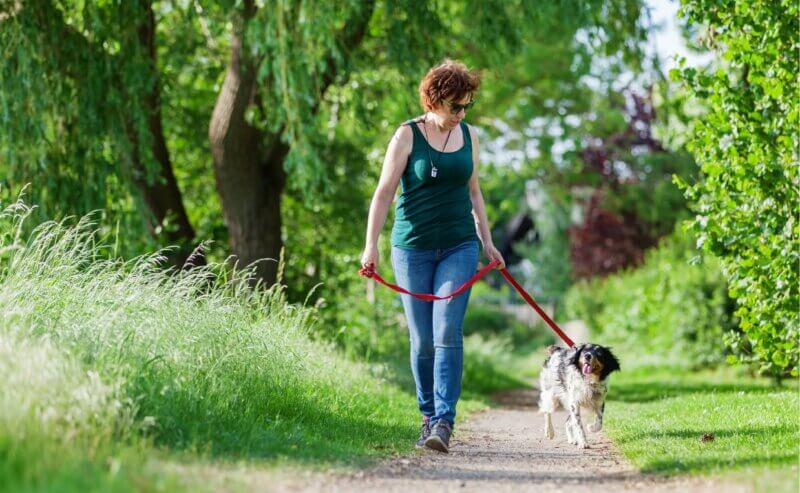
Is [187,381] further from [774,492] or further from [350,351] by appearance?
[350,351]

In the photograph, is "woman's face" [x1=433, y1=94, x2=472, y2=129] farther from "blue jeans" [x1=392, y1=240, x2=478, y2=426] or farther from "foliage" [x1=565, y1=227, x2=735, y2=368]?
"foliage" [x1=565, y1=227, x2=735, y2=368]

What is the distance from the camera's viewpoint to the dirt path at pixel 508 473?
4938 mm

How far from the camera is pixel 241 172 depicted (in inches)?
484

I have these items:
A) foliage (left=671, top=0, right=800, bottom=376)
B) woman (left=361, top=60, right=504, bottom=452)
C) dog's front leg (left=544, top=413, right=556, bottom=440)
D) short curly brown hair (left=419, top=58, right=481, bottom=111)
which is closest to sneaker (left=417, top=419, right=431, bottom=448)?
woman (left=361, top=60, right=504, bottom=452)

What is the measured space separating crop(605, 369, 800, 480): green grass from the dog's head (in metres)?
0.48

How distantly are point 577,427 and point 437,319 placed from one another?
1527 millimetres

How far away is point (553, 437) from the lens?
26.3 feet

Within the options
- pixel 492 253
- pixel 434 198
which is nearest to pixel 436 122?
pixel 434 198

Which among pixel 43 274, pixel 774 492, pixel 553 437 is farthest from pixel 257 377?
pixel 774 492

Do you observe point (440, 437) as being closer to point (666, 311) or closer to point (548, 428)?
point (548, 428)

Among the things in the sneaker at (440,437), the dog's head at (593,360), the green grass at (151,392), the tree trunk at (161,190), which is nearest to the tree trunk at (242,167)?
the tree trunk at (161,190)

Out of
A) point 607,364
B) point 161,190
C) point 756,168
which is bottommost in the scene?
point 607,364

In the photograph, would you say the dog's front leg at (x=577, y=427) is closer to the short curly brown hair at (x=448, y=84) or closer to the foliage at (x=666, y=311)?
the short curly brown hair at (x=448, y=84)

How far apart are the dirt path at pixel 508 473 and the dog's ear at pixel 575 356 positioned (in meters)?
0.58
